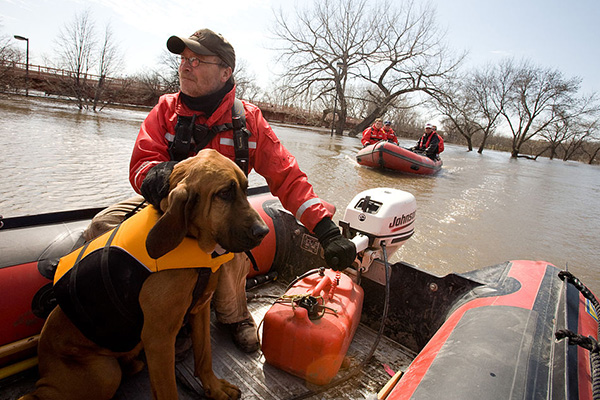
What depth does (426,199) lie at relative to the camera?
8094mm

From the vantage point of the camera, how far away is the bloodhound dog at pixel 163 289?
48.4 inches

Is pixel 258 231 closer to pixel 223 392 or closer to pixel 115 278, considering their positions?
pixel 115 278

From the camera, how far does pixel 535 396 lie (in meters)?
1.16

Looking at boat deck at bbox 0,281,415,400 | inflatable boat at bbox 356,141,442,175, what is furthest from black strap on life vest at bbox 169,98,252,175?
inflatable boat at bbox 356,141,442,175

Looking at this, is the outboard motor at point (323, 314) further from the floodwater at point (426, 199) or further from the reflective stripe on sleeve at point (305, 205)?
the floodwater at point (426, 199)

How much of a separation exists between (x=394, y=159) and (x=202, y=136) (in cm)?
984

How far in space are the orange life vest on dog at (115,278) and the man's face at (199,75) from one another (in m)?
0.85

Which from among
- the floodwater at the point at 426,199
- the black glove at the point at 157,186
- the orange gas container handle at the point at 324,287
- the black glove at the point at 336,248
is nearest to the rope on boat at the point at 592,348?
the black glove at the point at 336,248

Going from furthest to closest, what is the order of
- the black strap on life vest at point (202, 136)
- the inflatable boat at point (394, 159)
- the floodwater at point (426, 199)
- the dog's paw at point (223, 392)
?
1. the inflatable boat at point (394, 159)
2. the floodwater at point (426, 199)
3. the black strap on life vest at point (202, 136)
4. the dog's paw at point (223, 392)

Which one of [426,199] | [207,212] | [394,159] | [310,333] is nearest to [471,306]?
[310,333]

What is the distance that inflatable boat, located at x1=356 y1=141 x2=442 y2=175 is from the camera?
10.9 meters

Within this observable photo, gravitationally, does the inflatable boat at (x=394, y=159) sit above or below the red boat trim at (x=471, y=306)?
above

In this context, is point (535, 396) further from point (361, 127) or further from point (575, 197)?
point (361, 127)

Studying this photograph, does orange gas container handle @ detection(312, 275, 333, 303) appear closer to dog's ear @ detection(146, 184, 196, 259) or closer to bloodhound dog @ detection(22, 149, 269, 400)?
bloodhound dog @ detection(22, 149, 269, 400)
